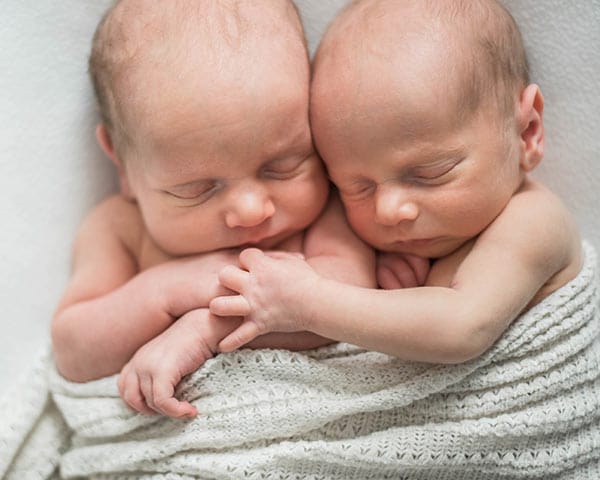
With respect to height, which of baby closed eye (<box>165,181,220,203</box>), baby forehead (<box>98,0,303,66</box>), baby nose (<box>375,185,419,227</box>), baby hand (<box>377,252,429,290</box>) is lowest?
baby hand (<box>377,252,429,290</box>)

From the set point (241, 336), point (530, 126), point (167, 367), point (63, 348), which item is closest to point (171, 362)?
point (167, 367)

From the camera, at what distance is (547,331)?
126 cm

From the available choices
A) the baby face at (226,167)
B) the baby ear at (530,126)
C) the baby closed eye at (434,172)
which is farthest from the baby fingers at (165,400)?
the baby ear at (530,126)

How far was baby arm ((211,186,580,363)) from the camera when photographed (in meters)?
1.17

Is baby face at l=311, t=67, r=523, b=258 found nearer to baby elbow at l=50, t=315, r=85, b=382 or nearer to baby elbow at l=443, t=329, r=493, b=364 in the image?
baby elbow at l=443, t=329, r=493, b=364

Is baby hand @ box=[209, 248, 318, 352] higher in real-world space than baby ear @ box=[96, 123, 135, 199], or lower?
lower

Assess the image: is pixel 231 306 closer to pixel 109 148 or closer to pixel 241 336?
A: pixel 241 336

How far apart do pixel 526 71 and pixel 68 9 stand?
88 centimetres

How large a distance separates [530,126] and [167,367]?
28.6 inches

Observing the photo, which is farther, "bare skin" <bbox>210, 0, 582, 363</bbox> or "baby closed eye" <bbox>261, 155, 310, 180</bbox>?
"baby closed eye" <bbox>261, 155, 310, 180</bbox>

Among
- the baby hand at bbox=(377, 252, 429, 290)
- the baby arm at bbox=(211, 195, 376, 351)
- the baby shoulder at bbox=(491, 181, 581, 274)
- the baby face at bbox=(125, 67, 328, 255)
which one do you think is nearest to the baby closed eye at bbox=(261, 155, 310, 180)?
the baby face at bbox=(125, 67, 328, 255)

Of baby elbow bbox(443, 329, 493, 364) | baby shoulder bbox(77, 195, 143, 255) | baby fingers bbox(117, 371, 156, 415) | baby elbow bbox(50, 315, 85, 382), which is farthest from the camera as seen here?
baby shoulder bbox(77, 195, 143, 255)

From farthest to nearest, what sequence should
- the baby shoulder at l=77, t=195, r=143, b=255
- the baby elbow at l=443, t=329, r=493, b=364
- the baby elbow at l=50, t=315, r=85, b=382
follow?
the baby shoulder at l=77, t=195, r=143, b=255 → the baby elbow at l=50, t=315, r=85, b=382 → the baby elbow at l=443, t=329, r=493, b=364

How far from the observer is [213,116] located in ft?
3.97
